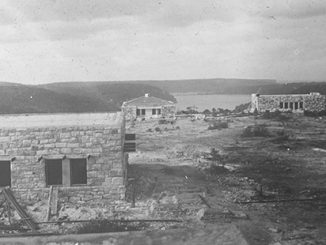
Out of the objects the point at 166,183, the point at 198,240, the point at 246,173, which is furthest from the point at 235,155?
the point at 198,240

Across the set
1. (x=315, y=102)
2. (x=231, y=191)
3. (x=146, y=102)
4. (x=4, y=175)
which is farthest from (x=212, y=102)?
(x=4, y=175)

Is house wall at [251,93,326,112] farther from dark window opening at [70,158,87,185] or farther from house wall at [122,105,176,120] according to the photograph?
dark window opening at [70,158,87,185]

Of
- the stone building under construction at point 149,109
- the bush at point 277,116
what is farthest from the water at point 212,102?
the bush at point 277,116

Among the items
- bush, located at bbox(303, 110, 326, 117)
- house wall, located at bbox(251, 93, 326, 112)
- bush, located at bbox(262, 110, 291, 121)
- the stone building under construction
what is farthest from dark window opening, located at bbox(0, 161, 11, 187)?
house wall, located at bbox(251, 93, 326, 112)

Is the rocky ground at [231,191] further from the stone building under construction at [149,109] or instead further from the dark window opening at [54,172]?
the stone building under construction at [149,109]

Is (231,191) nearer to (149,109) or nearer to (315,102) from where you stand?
(149,109)

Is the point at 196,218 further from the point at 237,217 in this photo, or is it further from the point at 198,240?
the point at 198,240
